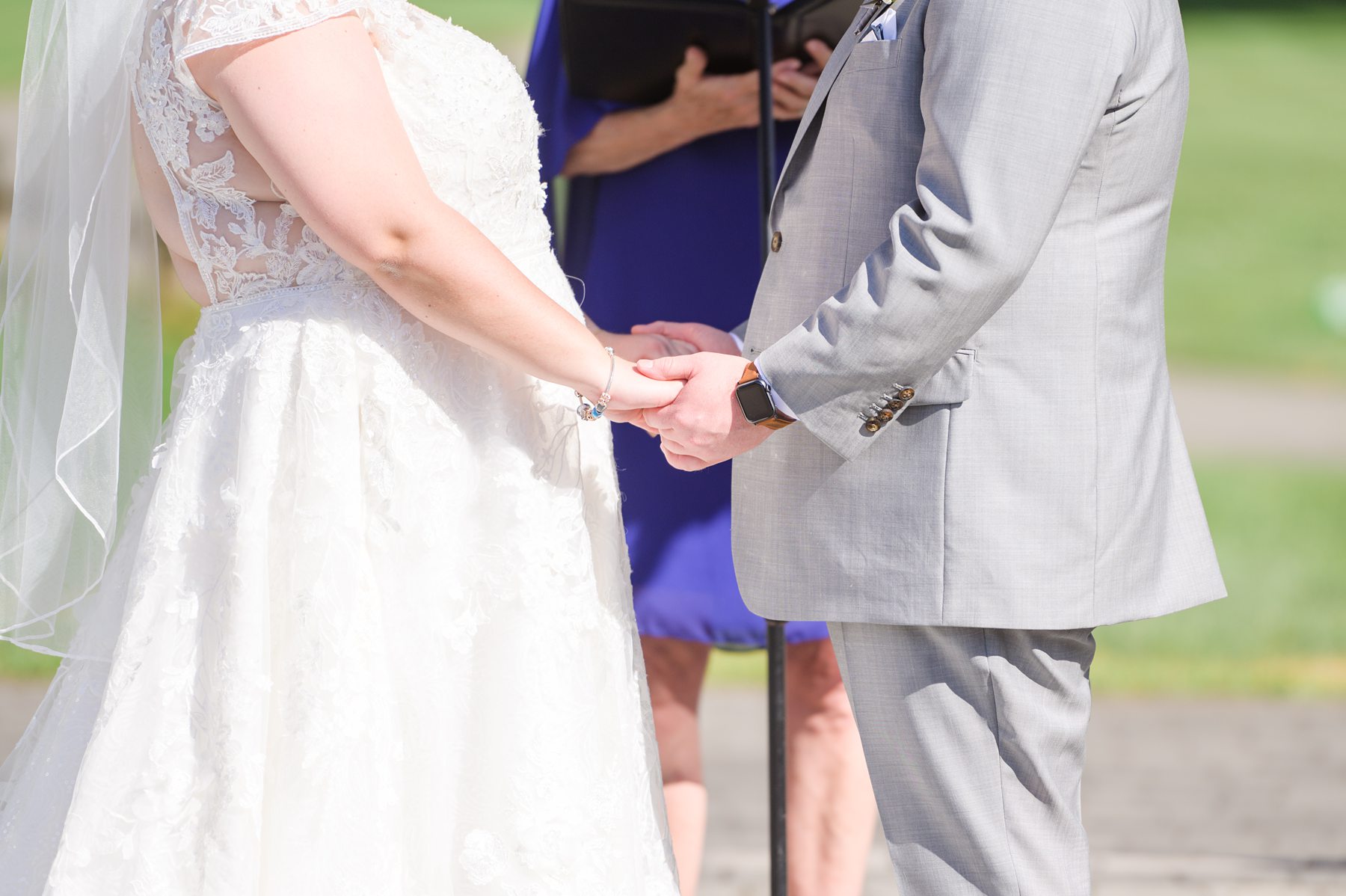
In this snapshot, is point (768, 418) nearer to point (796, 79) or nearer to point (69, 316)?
point (796, 79)

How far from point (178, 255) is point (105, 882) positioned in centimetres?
98

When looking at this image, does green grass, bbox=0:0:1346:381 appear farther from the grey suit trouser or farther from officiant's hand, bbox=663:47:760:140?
the grey suit trouser

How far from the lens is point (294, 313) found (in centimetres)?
201

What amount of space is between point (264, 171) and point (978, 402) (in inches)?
41.2

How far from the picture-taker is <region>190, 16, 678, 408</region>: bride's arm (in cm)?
184

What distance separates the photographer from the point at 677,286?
9.20 feet

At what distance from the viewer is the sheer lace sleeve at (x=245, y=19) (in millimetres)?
1815

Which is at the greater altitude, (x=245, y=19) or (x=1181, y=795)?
(x=245, y=19)

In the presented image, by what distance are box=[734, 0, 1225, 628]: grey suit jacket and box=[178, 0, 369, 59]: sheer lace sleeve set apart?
0.70 m

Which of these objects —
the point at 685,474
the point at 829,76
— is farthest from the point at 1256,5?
the point at 829,76

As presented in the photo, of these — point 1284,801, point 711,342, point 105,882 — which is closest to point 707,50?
point 711,342

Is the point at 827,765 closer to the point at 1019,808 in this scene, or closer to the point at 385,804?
the point at 1019,808

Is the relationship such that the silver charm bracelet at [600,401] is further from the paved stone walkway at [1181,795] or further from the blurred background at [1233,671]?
the paved stone walkway at [1181,795]

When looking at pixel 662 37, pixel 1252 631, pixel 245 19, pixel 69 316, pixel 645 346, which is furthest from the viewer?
pixel 1252 631
